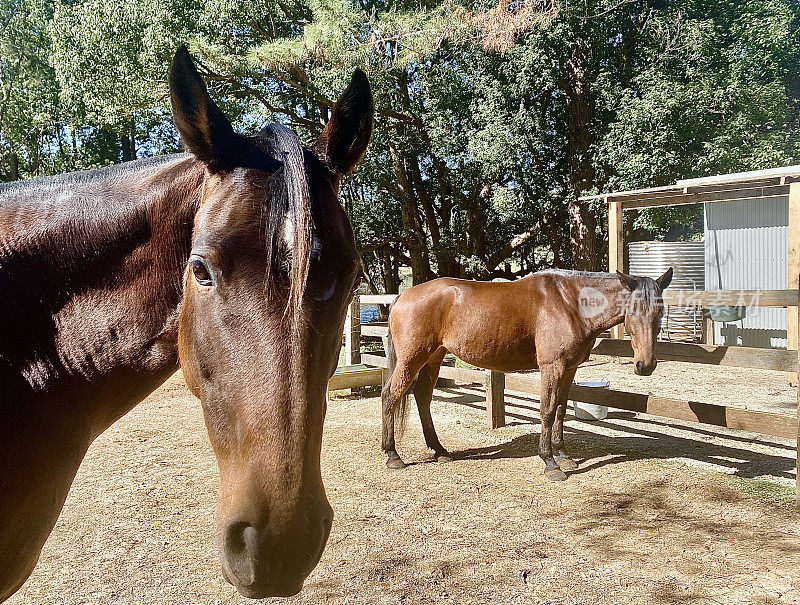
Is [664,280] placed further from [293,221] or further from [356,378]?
[293,221]

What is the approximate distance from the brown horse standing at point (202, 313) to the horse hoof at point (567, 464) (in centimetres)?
422

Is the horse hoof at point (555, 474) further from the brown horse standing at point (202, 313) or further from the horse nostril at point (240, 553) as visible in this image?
the horse nostril at point (240, 553)

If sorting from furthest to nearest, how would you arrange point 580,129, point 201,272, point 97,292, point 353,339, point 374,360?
1. point 580,129
2. point 353,339
3. point 374,360
4. point 97,292
5. point 201,272

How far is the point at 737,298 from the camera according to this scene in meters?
4.23

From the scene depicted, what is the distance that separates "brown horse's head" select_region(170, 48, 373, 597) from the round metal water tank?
12.0 meters

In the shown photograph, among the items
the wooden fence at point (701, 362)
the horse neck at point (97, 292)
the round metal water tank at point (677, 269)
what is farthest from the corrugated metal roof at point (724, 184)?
the horse neck at point (97, 292)

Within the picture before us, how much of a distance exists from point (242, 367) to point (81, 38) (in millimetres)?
13259

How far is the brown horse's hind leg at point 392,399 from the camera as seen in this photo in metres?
5.04

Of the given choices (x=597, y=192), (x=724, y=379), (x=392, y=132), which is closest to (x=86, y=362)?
(x=724, y=379)

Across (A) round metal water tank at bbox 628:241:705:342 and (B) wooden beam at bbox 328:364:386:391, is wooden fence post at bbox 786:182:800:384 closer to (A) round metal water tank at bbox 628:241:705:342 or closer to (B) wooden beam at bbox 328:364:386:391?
(B) wooden beam at bbox 328:364:386:391

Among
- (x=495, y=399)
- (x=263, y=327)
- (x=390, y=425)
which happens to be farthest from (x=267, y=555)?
(x=495, y=399)

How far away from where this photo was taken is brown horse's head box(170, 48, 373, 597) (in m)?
0.91

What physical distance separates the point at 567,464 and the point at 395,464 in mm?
1562

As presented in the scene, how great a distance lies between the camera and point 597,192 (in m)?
10.9
